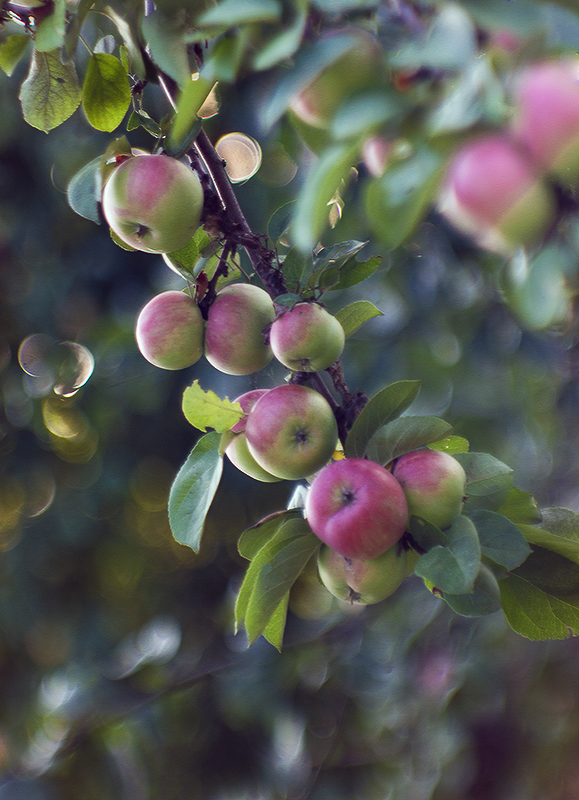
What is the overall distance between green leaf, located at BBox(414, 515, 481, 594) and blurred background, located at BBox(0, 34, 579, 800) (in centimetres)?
84

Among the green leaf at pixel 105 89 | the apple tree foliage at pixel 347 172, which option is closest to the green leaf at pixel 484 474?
the apple tree foliage at pixel 347 172

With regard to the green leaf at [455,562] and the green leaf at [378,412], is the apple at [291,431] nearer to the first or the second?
the green leaf at [378,412]

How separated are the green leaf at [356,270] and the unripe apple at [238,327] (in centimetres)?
9

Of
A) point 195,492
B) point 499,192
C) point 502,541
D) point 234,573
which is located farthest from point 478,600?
point 234,573

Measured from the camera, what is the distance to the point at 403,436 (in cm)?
60

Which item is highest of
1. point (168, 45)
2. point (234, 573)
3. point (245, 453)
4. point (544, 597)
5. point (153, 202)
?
point (168, 45)

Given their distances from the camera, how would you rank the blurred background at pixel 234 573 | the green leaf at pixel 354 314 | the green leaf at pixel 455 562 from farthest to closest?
the blurred background at pixel 234 573 → the green leaf at pixel 354 314 → the green leaf at pixel 455 562

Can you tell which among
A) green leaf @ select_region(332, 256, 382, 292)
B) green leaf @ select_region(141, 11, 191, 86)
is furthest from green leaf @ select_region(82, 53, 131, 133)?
green leaf @ select_region(332, 256, 382, 292)

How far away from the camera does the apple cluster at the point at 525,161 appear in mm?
279

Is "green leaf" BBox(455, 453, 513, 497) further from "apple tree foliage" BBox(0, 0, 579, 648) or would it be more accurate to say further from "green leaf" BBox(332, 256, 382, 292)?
"green leaf" BBox(332, 256, 382, 292)

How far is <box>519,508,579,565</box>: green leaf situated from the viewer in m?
0.58

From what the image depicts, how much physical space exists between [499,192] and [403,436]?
0.34m

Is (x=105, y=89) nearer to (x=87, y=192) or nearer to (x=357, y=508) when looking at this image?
(x=87, y=192)

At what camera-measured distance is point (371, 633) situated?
5.76ft
